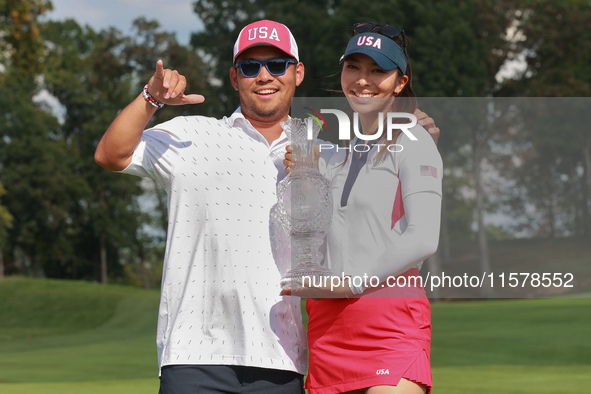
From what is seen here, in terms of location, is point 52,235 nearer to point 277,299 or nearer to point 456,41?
point 456,41

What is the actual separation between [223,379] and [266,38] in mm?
1626

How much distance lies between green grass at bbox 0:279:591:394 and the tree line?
6.26 ft

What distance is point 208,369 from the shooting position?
3.69 metres

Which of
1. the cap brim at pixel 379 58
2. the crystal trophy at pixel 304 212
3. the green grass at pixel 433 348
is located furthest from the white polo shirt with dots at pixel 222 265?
the green grass at pixel 433 348

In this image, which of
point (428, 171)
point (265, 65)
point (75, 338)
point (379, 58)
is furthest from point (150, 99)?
point (75, 338)

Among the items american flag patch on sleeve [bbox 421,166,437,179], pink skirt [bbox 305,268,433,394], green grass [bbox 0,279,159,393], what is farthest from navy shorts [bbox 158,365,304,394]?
green grass [bbox 0,279,159,393]

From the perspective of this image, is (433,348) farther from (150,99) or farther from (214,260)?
(150,99)

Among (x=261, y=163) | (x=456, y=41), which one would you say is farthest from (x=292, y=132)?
(x=456, y=41)

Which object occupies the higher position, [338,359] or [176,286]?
[176,286]

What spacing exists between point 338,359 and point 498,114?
65.3 feet

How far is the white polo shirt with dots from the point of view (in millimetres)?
3715

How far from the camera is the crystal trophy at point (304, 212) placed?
11.6 ft

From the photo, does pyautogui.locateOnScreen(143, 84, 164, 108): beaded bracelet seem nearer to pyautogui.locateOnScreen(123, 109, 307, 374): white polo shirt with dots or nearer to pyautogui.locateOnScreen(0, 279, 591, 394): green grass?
pyautogui.locateOnScreen(123, 109, 307, 374): white polo shirt with dots

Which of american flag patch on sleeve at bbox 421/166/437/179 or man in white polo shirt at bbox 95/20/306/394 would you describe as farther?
man in white polo shirt at bbox 95/20/306/394
